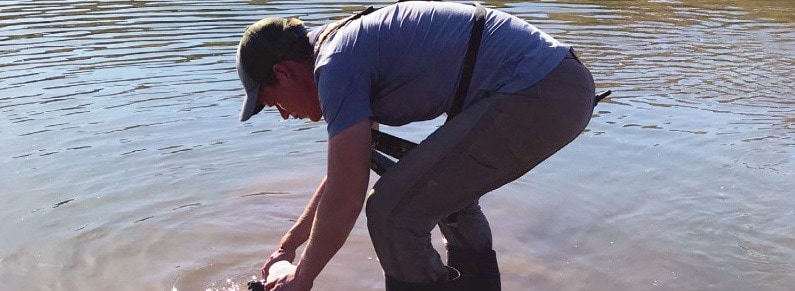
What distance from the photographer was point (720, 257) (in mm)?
4684

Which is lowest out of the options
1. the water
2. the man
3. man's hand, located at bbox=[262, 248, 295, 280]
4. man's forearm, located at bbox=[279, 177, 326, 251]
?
the water

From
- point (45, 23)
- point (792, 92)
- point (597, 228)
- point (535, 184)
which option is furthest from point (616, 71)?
point (45, 23)

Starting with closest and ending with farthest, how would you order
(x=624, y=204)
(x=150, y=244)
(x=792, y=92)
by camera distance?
(x=150, y=244) → (x=624, y=204) → (x=792, y=92)

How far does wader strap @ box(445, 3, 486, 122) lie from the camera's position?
9.66 ft

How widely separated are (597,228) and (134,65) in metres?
6.69

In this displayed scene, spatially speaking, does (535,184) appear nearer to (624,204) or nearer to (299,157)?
(624,204)

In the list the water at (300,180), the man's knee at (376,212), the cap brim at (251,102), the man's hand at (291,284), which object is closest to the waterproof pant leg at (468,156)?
the man's knee at (376,212)

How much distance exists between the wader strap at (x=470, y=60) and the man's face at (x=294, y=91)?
486mm

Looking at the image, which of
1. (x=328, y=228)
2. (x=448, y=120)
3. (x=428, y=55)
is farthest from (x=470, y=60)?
(x=328, y=228)

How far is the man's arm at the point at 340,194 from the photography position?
2.75 metres

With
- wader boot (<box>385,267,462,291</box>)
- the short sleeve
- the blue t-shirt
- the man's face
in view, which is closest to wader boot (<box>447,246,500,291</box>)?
wader boot (<box>385,267,462,291</box>)

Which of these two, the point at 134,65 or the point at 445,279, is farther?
the point at 134,65

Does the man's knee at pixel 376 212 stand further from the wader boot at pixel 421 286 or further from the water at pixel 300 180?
the water at pixel 300 180

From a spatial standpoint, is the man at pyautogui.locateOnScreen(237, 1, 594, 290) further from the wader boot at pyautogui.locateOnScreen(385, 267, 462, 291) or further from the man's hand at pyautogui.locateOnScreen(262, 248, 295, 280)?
the man's hand at pyautogui.locateOnScreen(262, 248, 295, 280)
